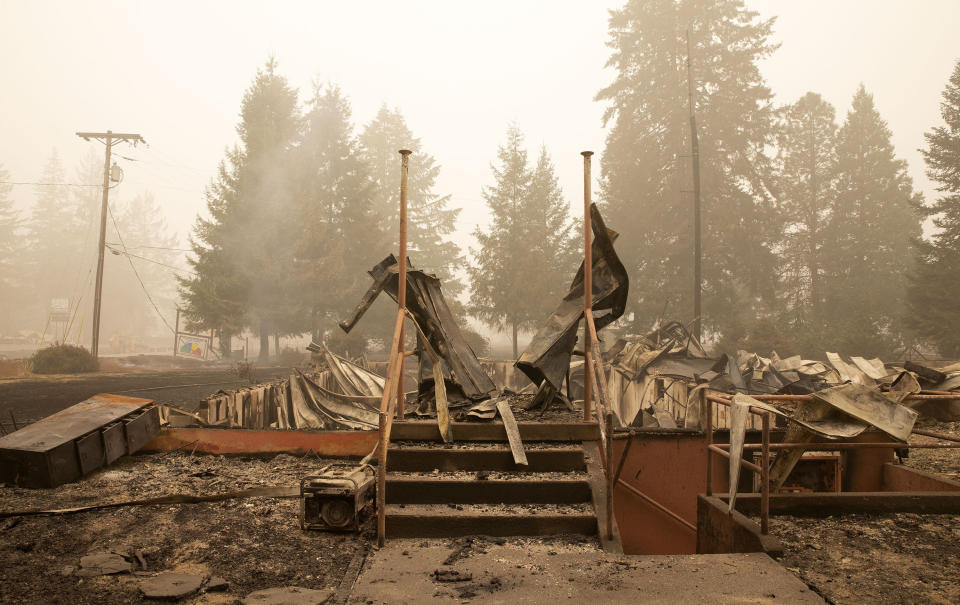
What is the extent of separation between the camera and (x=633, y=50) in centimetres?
2973

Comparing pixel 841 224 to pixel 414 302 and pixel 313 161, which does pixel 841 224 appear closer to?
pixel 313 161

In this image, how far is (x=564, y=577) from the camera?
3.48 m

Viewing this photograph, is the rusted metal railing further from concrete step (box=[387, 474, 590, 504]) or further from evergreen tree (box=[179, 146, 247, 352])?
evergreen tree (box=[179, 146, 247, 352])

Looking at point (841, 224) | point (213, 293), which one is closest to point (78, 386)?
point (213, 293)

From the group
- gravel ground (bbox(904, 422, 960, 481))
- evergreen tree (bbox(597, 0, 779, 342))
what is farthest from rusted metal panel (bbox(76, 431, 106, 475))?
A: evergreen tree (bbox(597, 0, 779, 342))

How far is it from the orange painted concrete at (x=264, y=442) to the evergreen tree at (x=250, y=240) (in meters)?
21.0

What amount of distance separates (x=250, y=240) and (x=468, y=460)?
25189mm

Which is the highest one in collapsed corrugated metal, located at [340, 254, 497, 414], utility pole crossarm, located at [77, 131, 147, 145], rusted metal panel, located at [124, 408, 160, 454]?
utility pole crossarm, located at [77, 131, 147, 145]

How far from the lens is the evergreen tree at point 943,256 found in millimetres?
20938

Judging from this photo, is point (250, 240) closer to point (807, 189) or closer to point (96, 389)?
point (96, 389)

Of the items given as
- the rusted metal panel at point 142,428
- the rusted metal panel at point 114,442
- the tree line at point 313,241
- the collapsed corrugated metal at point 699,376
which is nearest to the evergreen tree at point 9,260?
the tree line at point 313,241

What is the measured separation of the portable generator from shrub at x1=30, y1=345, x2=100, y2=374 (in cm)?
1979

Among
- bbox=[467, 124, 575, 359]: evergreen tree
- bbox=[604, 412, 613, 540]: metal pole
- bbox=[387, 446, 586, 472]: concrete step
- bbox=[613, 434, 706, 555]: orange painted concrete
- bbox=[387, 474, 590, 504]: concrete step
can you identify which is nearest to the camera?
bbox=[604, 412, 613, 540]: metal pole

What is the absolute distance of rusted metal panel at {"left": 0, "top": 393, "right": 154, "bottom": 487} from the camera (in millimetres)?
5477
